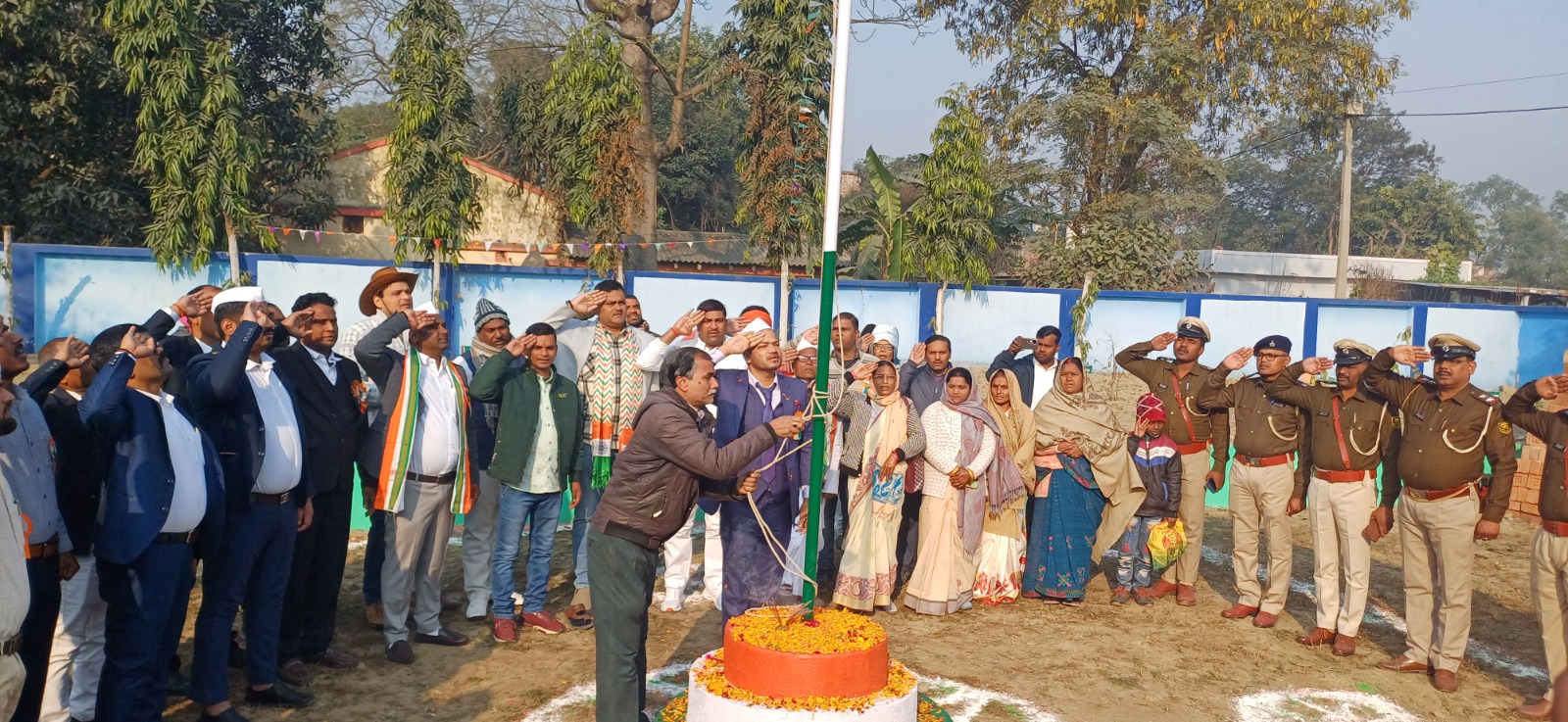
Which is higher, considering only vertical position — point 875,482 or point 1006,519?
point 875,482

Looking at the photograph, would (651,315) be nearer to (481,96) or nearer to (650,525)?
(650,525)

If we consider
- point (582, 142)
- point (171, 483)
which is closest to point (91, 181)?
point (582, 142)

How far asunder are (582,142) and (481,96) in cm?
1430

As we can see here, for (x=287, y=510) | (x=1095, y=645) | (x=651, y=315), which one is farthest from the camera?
(x=651, y=315)

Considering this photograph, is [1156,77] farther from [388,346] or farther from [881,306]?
[388,346]

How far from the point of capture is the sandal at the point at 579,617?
673cm

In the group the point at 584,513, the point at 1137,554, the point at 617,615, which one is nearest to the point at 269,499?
the point at 617,615

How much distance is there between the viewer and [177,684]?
5.31 metres

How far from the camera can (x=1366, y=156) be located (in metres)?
55.3

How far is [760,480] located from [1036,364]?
3.85 metres

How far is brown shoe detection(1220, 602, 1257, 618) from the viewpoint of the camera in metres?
7.55

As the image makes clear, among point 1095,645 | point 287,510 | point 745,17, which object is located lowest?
point 1095,645

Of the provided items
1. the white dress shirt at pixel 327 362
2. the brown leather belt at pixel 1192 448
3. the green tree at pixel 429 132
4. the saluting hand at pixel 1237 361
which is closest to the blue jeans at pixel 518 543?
the white dress shirt at pixel 327 362

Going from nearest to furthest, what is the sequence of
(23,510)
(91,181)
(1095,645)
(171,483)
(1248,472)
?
1. (23,510)
2. (171,483)
3. (1095,645)
4. (1248,472)
5. (91,181)
